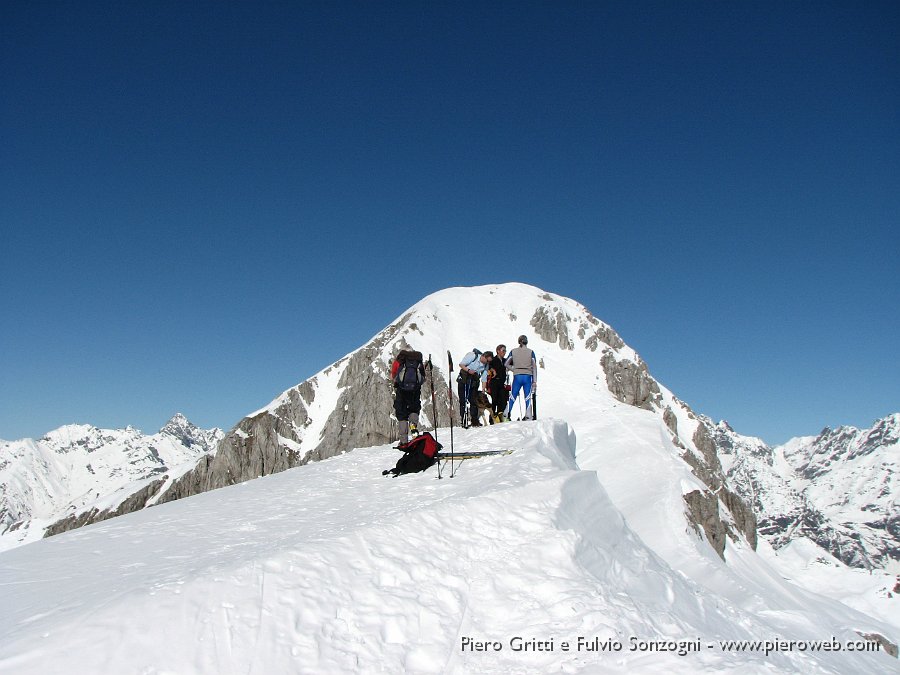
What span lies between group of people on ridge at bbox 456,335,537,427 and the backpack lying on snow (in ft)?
17.7

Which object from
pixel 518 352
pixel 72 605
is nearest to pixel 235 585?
pixel 72 605

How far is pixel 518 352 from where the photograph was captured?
17.3 m

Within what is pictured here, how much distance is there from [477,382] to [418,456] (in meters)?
7.17

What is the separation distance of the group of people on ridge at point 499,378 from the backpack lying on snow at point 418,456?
5400 millimetres

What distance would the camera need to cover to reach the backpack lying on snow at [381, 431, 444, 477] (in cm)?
1141

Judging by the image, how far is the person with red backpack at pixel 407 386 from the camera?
13273mm

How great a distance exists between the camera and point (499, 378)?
1786cm

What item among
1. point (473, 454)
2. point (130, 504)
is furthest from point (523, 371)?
point (130, 504)

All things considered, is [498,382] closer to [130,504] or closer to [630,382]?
[630,382]

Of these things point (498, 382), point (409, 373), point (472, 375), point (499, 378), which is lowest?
point (409, 373)

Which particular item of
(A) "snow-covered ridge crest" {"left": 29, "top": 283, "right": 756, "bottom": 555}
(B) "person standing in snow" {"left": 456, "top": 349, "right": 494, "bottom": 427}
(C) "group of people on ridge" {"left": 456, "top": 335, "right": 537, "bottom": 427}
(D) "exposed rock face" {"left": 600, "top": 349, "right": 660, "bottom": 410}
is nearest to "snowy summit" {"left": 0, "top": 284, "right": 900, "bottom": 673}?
(C) "group of people on ridge" {"left": 456, "top": 335, "right": 537, "bottom": 427}

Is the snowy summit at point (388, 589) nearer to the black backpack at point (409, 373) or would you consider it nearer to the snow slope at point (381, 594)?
the snow slope at point (381, 594)

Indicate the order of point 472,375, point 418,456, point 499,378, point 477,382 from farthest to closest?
point 477,382, point 472,375, point 499,378, point 418,456

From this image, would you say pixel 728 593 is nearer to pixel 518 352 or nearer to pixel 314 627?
pixel 518 352
